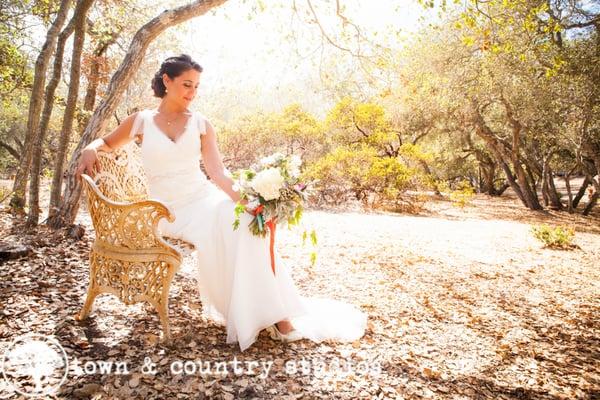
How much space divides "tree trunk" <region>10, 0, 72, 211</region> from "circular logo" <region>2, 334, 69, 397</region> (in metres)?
4.14

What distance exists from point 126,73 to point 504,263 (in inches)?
278

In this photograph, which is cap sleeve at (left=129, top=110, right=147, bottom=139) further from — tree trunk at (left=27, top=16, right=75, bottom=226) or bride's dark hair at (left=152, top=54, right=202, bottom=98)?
tree trunk at (left=27, top=16, right=75, bottom=226)

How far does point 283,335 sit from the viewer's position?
3.14m

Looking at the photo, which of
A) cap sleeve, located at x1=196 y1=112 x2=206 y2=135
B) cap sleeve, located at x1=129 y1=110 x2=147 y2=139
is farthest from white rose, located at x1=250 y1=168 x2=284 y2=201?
cap sleeve, located at x1=129 y1=110 x2=147 y2=139

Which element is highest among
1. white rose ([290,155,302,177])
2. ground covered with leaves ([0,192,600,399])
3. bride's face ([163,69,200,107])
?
bride's face ([163,69,200,107])

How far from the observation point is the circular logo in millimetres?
2242

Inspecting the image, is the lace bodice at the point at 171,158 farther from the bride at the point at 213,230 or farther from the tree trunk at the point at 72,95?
the tree trunk at the point at 72,95

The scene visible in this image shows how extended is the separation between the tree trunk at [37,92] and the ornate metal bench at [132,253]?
3.73 m

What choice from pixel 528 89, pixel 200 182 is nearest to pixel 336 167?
pixel 528 89

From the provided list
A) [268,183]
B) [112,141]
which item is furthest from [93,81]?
[268,183]

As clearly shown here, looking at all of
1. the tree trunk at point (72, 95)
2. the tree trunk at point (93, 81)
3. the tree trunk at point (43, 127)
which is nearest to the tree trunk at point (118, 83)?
the tree trunk at point (72, 95)

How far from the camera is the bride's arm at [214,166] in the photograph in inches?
131

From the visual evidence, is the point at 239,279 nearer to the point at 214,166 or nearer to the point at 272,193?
the point at 272,193

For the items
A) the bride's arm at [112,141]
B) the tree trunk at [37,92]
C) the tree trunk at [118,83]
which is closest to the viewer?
the bride's arm at [112,141]
